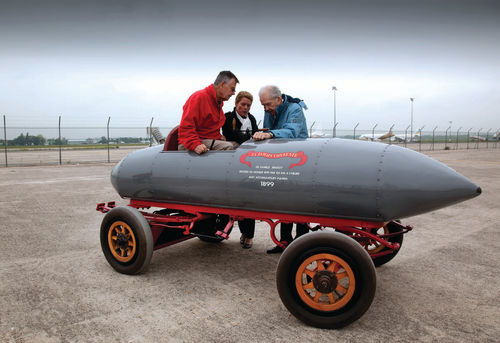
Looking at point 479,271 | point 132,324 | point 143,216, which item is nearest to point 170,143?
point 143,216

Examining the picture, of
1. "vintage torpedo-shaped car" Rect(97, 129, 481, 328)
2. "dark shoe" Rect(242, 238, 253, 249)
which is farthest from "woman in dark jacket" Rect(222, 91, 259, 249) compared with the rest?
"vintage torpedo-shaped car" Rect(97, 129, 481, 328)

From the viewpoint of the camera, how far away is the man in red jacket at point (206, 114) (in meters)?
3.90

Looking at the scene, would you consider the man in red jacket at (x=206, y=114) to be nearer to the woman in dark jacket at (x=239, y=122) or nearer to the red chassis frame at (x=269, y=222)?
the woman in dark jacket at (x=239, y=122)

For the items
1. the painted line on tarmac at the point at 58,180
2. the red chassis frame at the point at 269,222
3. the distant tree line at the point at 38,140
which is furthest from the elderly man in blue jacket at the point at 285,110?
the distant tree line at the point at 38,140

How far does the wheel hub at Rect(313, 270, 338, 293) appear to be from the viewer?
281 centimetres

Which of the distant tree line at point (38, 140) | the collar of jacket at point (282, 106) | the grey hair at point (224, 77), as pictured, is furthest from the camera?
the distant tree line at point (38, 140)

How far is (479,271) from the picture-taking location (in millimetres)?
4008

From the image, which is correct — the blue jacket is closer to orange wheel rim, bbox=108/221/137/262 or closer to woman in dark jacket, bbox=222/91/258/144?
woman in dark jacket, bbox=222/91/258/144

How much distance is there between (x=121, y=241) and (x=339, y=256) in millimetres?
2330

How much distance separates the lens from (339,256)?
9.19 feet

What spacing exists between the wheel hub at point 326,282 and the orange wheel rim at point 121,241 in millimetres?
1994

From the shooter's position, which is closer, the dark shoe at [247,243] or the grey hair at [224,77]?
the grey hair at [224,77]

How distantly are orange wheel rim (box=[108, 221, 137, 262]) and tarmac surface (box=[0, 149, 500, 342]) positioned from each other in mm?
225

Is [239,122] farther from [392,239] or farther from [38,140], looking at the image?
[38,140]
